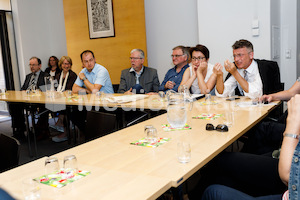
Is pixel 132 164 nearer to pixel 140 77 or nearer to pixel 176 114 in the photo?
pixel 176 114

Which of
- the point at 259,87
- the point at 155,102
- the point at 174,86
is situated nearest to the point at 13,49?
the point at 174,86

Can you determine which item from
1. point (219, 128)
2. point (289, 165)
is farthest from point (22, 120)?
point (289, 165)

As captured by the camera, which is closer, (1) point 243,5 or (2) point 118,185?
(2) point 118,185

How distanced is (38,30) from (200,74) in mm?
5018

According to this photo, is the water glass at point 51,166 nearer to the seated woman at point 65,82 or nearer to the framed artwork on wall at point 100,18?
the seated woman at point 65,82

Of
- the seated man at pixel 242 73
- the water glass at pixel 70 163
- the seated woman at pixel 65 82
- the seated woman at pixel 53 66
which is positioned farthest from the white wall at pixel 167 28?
the water glass at pixel 70 163

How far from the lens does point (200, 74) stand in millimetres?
3580

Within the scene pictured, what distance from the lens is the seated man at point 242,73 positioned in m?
3.04

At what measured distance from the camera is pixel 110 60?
586cm

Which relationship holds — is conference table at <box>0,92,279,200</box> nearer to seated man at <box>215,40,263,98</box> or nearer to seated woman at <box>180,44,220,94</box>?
seated man at <box>215,40,263,98</box>

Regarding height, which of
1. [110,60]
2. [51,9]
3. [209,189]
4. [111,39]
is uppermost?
[51,9]

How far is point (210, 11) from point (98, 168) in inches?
145

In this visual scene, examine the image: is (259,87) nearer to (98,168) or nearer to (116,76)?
(98,168)

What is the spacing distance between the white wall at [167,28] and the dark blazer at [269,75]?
1.97 m
